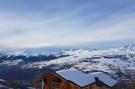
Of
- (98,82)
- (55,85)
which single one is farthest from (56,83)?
(98,82)

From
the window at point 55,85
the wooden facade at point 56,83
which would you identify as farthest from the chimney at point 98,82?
the window at point 55,85

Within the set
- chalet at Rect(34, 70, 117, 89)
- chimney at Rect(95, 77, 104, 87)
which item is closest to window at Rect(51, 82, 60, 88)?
chalet at Rect(34, 70, 117, 89)

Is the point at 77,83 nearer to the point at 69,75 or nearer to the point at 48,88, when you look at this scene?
the point at 69,75

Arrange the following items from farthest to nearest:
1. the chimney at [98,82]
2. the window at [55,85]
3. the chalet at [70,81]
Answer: the chimney at [98,82] < the window at [55,85] < the chalet at [70,81]

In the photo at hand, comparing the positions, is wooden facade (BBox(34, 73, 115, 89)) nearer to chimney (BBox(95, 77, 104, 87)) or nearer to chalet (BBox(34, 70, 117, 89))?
chalet (BBox(34, 70, 117, 89))

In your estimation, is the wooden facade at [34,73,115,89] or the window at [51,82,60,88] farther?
the window at [51,82,60,88]

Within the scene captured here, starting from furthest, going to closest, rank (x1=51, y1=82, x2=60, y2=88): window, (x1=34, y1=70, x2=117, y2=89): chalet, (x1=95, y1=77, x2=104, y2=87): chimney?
(x1=95, y1=77, x2=104, y2=87): chimney < (x1=51, y1=82, x2=60, y2=88): window < (x1=34, y1=70, x2=117, y2=89): chalet

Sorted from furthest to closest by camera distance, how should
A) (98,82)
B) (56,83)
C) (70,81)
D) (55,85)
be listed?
(98,82), (55,85), (56,83), (70,81)

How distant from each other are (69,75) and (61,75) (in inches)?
67.3

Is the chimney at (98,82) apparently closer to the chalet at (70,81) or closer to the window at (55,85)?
the chalet at (70,81)

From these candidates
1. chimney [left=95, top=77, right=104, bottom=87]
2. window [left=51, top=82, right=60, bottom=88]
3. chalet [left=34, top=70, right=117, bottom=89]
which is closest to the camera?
chalet [left=34, top=70, right=117, bottom=89]

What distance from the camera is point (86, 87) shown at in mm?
55500

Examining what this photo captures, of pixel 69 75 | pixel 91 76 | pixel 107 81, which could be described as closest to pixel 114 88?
pixel 107 81

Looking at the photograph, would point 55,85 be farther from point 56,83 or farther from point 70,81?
point 70,81
